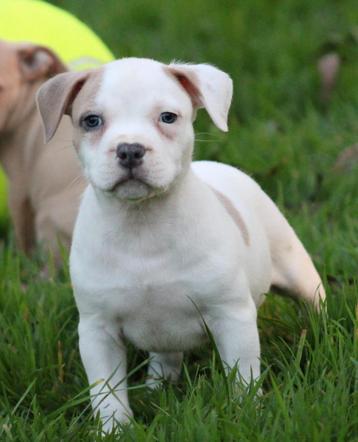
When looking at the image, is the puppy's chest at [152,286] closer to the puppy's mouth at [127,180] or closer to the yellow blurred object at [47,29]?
the puppy's mouth at [127,180]

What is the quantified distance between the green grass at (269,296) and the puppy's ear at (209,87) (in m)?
0.82

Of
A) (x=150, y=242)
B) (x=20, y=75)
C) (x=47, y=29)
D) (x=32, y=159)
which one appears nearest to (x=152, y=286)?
(x=150, y=242)

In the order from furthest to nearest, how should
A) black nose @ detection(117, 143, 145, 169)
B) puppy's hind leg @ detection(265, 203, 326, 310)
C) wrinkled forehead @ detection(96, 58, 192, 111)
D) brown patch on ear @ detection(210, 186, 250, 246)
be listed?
puppy's hind leg @ detection(265, 203, 326, 310) < brown patch on ear @ detection(210, 186, 250, 246) < wrinkled forehead @ detection(96, 58, 192, 111) < black nose @ detection(117, 143, 145, 169)

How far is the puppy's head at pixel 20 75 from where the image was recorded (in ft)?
17.6

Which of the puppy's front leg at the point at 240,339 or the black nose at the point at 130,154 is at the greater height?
the black nose at the point at 130,154

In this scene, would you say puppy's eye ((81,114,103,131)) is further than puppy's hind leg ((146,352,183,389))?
No

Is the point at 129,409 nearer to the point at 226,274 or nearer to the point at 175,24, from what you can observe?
the point at 226,274

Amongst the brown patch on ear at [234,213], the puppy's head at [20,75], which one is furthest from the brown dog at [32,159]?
the brown patch on ear at [234,213]

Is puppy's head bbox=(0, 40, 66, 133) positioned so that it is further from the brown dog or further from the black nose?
the black nose

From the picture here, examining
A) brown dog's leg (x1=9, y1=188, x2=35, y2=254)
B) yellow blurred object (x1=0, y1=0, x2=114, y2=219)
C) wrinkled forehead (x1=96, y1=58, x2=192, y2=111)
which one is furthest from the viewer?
yellow blurred object (x1=0, y1=0, x2=114, y2=219)

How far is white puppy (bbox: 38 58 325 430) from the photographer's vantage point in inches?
128

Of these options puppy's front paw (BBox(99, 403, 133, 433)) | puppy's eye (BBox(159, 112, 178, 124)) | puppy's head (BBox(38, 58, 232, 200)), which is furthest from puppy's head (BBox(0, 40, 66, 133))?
puppy's front paw (BBox(99, 403, 133, 433))

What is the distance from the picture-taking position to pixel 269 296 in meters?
4.20

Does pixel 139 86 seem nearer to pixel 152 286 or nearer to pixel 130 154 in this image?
pixel 130 154
